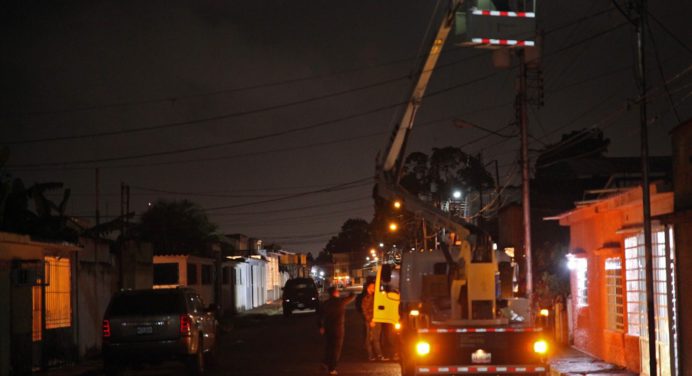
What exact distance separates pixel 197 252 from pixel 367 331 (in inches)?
1093

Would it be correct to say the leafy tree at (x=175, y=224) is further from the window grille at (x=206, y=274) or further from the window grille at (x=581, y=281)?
the window grille at (x=581, y=281)

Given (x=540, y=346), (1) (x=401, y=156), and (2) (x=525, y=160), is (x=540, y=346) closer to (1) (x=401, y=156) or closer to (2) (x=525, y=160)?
(1) (x=401, y=156)

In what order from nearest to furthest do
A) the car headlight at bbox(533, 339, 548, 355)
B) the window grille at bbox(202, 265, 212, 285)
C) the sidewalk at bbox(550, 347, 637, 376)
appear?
1. the car headlight at bbox(533, 339, 548, 355)
2. the sidewalk at bbox(550, 347, 637, 376)
3. the window grille at bbox(202, 265, 212, 285)

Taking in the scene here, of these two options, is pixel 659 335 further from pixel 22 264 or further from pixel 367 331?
pixel 22 264

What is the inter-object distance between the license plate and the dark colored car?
1264 inches

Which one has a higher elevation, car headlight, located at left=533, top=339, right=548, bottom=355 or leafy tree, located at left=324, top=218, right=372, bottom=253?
leafy tree, located at left=324, top=218, right=372, bottom=253

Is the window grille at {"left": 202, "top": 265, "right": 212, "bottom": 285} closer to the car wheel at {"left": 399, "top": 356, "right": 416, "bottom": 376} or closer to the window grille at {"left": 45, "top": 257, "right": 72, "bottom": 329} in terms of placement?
the window grille at {"left": 45, "top": 257, "right": 72, "bottom": 329}

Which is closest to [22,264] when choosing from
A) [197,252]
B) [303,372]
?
[303,372]

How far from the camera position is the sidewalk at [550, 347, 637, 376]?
677 inches

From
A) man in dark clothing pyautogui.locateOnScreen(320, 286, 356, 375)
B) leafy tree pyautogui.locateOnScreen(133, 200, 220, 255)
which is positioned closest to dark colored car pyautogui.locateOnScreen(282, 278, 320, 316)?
leafy tree pyautogui.locateOnScreen(133, 200, 220, 255)

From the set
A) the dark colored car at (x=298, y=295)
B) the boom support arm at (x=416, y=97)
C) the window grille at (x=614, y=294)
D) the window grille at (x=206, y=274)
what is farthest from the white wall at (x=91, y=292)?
the window grille at (x=206, y=274)

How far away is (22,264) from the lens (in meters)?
18.3

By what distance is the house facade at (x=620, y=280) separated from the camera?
15.1 metres

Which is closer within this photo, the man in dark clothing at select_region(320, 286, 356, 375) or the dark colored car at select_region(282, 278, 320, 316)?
the man in dark clothing at select_region(320, 286, 356, 375)
